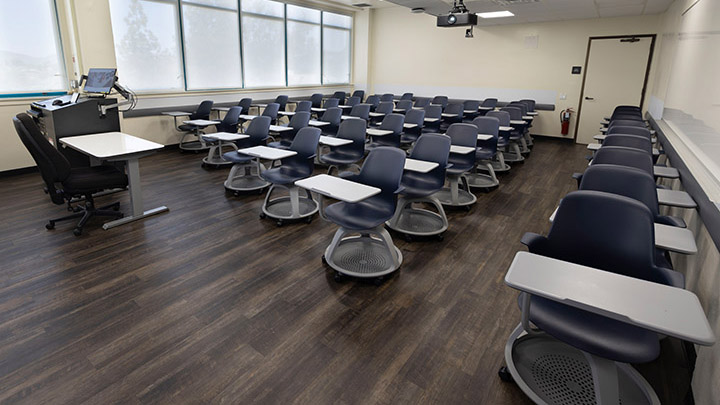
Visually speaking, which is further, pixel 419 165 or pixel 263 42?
pixel 263 42

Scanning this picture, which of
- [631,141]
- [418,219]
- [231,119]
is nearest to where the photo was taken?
[631,141]

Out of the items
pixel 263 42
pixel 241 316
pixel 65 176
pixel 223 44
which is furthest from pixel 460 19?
pixel 241 316

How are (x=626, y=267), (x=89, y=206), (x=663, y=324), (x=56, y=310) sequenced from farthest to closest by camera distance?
(x=89, y=206), (x=56, y=310), (x=626, y=267), (x=663, y=324)

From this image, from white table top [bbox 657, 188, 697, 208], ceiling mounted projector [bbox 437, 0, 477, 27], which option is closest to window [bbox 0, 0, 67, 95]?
ceiling mounted projector [bbox 437, 0, 477, 27]

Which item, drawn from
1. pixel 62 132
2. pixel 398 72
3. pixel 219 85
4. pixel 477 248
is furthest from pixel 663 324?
pixel 398 72

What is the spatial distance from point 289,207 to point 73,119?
8.31ft

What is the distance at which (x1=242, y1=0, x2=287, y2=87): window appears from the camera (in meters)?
8.92

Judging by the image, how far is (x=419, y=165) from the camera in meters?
3.72

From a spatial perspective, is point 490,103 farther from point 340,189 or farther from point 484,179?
point 340,189

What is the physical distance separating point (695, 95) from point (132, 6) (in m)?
8.01

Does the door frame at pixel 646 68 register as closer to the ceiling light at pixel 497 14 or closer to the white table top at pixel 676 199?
the ceiling light at pixel 497 14

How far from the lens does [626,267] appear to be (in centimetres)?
196

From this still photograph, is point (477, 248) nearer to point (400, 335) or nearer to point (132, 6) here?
point (400, 335)

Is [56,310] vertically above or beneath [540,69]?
beneath
